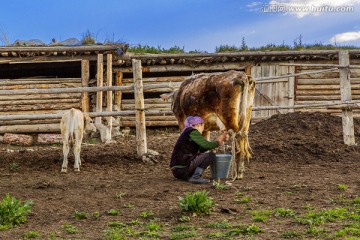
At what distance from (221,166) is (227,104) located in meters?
0.98

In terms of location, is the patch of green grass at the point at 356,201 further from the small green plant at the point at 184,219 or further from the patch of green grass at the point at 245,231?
the small green plant at the point at 184,219

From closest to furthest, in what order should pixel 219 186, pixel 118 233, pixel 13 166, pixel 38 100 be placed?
pixel 118 233 → pixel 219 186 → pixel 13 166 → pixel 38 100

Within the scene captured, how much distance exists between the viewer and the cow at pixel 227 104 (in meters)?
9.51

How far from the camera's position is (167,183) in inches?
377

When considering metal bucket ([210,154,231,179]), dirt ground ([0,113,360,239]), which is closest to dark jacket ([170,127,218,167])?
metal bucket ([210,154,231,179])

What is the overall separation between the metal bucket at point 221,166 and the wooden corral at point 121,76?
8726mm

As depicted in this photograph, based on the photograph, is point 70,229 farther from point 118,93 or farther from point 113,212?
point 118,93

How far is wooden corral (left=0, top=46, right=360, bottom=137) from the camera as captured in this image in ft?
60.6

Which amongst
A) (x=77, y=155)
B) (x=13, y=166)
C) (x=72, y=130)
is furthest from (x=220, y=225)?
(x=13, y=166)

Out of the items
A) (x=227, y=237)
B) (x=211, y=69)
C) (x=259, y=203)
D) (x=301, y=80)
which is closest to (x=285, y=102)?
(x=301, y=80)

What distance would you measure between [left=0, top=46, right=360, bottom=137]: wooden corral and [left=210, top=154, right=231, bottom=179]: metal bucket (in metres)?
8.73

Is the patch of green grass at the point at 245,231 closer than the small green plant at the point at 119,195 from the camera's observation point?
Yes

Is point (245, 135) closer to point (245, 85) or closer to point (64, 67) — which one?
point (245, 85)

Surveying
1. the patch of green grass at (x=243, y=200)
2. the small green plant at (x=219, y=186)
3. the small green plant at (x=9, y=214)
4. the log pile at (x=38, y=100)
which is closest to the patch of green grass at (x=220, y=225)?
the patch of green grass at (x=243, y=200)
